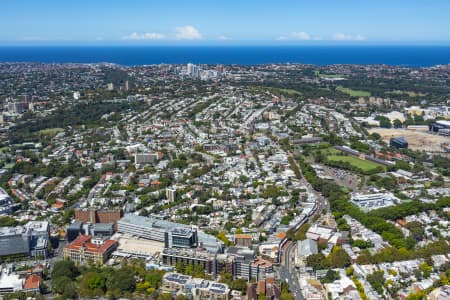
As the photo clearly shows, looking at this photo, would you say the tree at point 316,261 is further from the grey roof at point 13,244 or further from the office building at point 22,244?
the grey roof at point 13,244

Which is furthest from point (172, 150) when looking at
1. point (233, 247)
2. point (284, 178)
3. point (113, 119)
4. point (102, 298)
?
point (102, 298)

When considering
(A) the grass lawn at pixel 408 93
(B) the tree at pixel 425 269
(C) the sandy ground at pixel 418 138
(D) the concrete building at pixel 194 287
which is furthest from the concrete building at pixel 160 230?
(A) the grass lawn at pixel 408 93

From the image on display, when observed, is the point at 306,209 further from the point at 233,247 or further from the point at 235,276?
the point at 235,276

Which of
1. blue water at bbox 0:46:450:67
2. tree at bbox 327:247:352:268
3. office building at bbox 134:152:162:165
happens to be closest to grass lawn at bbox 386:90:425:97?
office building at bbox 134:152:162:165

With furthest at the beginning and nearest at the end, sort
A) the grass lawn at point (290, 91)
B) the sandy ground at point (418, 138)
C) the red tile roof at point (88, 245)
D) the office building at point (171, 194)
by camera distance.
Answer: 1. the grass lawn at point (290, 91)
2. the sandy ground at point (418, 138)
3. the office building at point (171, 194)
4. the red tile roof at point (88, 245)

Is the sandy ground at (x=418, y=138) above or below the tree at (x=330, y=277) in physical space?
above

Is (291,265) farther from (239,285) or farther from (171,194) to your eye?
(171,194)

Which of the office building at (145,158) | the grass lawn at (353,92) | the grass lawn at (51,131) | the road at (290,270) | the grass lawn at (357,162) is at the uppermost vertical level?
the grass lawn at (353,92)
